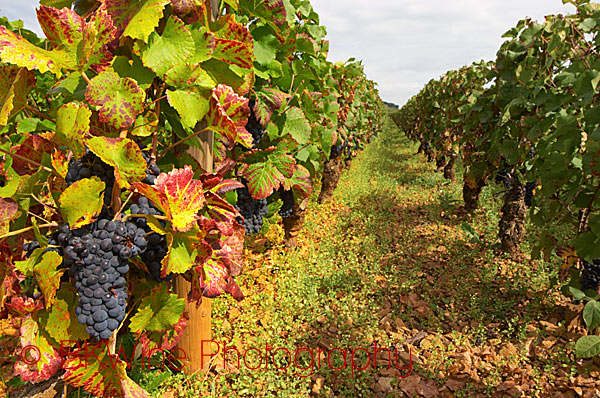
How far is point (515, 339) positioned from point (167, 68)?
3.76 m

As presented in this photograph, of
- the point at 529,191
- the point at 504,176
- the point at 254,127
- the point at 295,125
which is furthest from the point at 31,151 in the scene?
the point at 504,176

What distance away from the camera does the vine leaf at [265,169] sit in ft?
8.56

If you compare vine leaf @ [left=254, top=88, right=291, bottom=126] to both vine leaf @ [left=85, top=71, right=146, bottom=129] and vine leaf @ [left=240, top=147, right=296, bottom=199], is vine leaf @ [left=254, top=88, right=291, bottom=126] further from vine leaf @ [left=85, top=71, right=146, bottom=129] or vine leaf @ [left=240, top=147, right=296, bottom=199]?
vine leaf @ [left=85, top=71, right=146, bottom=129]

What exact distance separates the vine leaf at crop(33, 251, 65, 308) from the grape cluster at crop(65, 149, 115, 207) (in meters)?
0.27

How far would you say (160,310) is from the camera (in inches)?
63.7

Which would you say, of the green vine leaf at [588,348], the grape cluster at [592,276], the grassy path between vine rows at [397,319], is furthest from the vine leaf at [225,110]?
the grape cluster at [592,276]

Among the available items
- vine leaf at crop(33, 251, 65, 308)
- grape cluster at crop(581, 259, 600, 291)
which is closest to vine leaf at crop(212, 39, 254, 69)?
→ vine leaf at crop(33, 251, 65, 308)

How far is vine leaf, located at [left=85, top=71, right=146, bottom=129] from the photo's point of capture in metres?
1.19

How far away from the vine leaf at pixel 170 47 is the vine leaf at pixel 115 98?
131 millimetres

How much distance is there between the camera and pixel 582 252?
2.54m

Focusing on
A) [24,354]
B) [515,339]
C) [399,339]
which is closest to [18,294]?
[24,354]

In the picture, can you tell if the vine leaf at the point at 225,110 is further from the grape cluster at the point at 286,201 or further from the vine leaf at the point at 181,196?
the grape cluster at the point at 286,201

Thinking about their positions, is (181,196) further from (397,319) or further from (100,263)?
(397,319)

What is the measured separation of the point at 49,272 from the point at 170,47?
3.22 ft
